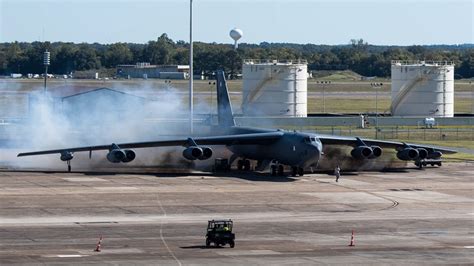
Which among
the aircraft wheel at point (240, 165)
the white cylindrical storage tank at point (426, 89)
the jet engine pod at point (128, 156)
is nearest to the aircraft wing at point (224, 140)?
the jet engine pod at point (128, 156)

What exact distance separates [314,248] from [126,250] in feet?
21.8

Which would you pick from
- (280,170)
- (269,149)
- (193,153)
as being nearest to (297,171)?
(280,170)

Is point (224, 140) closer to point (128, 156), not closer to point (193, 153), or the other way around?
point (193, 153)

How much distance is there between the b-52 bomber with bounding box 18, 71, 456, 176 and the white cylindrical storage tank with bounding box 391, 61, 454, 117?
4348 centimetres

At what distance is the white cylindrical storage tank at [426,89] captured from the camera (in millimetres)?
115688

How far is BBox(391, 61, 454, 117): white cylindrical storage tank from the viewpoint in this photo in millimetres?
115688

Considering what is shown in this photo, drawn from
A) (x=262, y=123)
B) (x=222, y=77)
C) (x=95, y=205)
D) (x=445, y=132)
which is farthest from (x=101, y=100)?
(x=95, y=205)

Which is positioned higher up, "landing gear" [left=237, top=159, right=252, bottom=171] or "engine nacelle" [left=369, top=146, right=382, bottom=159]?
"engine nacelle" [left=369, top=146, right=382, bottom=159]

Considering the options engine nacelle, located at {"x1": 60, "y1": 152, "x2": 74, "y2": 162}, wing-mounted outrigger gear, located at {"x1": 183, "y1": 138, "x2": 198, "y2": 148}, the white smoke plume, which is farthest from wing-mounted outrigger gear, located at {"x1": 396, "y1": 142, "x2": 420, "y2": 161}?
engine nacelle, located at {"x1": 60, "y1": 152, "x2": 74, "y2": 162}

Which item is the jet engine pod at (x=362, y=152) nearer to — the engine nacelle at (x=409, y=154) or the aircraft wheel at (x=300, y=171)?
the engine nacelle at (x=409, y=154)

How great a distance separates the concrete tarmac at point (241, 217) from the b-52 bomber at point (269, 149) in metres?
1.21

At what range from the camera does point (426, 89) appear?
380 ft

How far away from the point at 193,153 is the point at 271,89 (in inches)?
1806

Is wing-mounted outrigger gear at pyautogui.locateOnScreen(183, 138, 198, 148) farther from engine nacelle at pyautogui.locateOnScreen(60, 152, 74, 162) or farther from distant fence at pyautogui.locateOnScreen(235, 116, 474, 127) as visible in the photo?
distant fence at pyautogui.locateOnScreen(235, 116, 474, 127)
